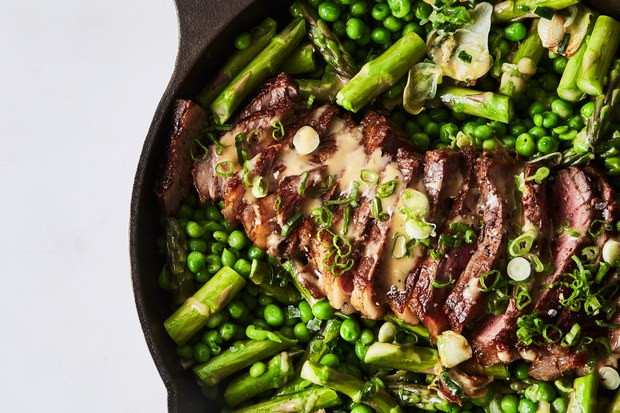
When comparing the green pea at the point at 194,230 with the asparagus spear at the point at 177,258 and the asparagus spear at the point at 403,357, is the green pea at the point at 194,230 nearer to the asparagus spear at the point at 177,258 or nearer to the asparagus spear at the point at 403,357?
the asparagus spear at the point at 177,258

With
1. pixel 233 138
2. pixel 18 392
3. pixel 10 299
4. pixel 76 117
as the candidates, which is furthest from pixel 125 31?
pixel 18 392

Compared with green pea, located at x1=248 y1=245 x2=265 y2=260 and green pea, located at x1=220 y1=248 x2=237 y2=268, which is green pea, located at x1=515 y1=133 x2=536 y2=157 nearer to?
green pea, located at x1=248 y1=245 x2=265 y2=260

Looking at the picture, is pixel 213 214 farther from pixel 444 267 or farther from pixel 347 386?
pixel 444 267

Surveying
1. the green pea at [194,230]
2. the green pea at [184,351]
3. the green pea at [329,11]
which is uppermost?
the green pea at [329,11]

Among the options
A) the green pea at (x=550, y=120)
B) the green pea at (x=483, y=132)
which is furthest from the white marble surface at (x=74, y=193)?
the green pea at (x=550, y=120)

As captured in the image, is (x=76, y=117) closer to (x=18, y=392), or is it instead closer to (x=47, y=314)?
(x=47, y=314)

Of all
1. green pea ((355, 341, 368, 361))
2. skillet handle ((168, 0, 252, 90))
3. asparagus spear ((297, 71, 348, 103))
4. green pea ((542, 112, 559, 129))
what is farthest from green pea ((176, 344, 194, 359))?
green pea ((542, 112, 559, 129))

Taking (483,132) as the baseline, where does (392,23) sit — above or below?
above

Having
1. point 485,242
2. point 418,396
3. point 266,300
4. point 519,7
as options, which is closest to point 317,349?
point 266,300
